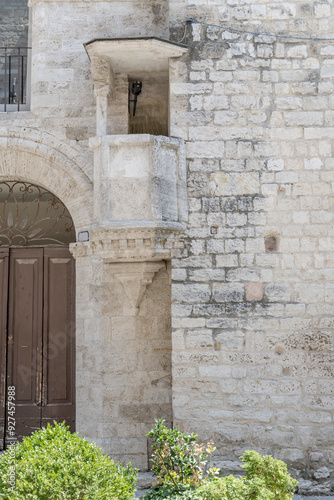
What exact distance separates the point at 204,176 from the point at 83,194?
56.0 inches

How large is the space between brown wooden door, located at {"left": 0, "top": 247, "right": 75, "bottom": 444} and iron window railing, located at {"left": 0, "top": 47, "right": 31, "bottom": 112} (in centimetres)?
170

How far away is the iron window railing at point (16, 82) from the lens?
22.1ft

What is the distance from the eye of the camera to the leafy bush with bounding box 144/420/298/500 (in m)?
3.63

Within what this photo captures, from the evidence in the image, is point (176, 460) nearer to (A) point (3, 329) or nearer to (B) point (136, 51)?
(A) point (3, 329)

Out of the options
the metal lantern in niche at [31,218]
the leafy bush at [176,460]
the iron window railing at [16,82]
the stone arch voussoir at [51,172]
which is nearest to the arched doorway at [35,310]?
the metal lantern in niche at [31,218]

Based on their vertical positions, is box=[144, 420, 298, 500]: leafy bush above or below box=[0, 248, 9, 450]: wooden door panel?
below

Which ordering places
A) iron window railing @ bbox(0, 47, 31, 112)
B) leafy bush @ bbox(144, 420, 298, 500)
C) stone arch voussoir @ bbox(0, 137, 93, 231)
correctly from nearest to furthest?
leafy bush @ bbox(144, 420, 298, 500)
stone arch voussoir @ bbox(0, 137, 93, 231)
iron window railing @ bbox(0, 47, 31, 112)

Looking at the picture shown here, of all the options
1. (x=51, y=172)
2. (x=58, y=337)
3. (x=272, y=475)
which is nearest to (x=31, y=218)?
(x=51, y=172)

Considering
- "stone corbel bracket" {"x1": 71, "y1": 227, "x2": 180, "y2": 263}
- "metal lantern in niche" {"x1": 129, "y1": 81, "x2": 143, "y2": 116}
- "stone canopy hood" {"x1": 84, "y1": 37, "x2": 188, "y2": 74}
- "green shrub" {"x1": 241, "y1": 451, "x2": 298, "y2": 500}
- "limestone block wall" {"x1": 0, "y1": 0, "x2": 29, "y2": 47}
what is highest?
"limestone block wall" {"x1": 0, "y1": 0, "x2": 29, "y2": 47}

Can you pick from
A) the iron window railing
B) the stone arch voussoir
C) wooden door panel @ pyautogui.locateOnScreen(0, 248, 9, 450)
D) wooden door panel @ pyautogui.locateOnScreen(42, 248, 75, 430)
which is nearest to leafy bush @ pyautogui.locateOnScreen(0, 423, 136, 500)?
wooden door panel @ pyautogui.locateOnScreen(42, 248, 75, 430)

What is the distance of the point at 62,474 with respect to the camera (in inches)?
129

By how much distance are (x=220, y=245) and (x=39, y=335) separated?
2406 mm

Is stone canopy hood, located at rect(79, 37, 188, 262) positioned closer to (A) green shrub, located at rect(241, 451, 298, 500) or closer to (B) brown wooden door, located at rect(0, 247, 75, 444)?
(B) brown wooden door, located at rect(0, 247, 75, 444)

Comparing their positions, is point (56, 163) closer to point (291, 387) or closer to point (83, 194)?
point (83, 194)
